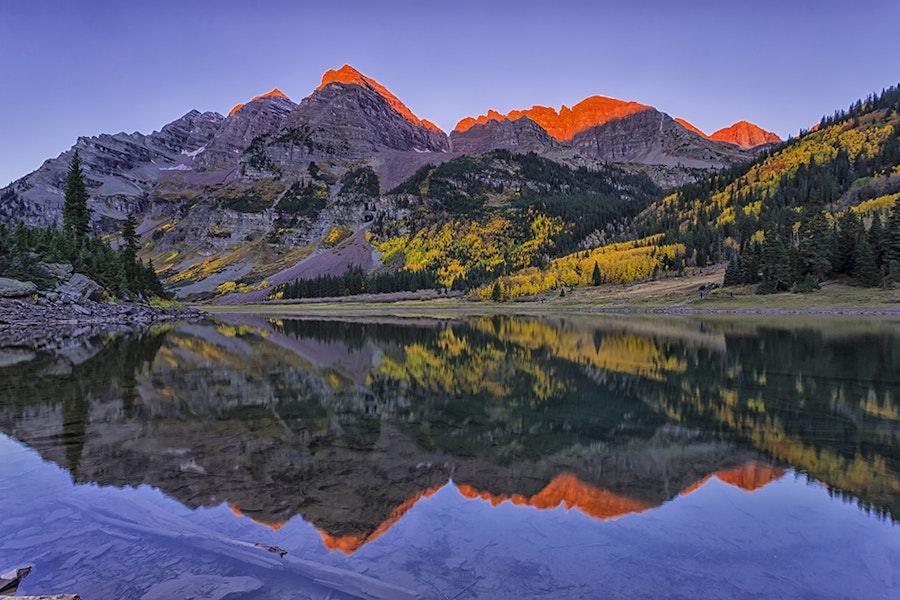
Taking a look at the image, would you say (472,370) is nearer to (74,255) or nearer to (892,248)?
(74,255)

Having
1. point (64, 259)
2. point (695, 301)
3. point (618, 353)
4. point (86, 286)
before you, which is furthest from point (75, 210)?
point (695, 301)

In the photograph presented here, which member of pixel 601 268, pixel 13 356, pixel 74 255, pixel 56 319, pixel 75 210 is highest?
pixel 75 210

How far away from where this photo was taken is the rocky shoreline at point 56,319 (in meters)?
36.1

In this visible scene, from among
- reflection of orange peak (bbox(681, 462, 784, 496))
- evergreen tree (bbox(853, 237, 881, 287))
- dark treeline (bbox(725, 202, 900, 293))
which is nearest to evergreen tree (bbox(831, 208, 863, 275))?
dark treeline (bbox(725, 202, 900, 293))

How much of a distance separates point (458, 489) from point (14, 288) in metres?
57.0

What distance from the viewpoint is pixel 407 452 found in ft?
34.8

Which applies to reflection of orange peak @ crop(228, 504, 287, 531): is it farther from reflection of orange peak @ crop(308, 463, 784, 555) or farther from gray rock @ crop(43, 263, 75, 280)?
gray rock @ crop(43, 263, 75, 280)

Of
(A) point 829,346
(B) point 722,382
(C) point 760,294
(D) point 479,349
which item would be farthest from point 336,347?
(C) point 760,294

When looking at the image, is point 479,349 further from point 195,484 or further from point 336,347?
point 195,484

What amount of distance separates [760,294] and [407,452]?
79971mm

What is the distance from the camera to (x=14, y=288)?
45750 mm

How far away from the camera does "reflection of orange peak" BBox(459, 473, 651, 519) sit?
7.75 m

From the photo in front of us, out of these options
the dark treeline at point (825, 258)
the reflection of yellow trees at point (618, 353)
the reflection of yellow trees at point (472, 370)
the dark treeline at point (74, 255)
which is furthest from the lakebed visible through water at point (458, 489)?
the dark treeline at point (825, 258)

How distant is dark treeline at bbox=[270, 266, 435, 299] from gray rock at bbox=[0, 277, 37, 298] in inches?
4544
